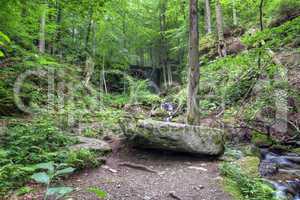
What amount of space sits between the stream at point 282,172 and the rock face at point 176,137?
1.32m

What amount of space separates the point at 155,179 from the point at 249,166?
2230 mm

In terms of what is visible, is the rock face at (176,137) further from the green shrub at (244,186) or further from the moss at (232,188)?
the moss at (232,188)

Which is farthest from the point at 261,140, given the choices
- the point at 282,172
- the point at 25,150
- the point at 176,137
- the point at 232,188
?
the point at 25,150

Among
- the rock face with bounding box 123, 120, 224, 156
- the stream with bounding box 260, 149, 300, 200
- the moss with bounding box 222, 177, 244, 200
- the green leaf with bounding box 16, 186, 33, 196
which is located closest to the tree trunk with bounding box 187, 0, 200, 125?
the rock face with bounding box 123, 120, 224, 156

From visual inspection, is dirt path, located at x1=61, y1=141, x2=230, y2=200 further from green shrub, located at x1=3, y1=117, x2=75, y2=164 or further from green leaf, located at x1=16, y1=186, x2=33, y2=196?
green shrub, located at x1=3, y1=117, x2=75, y2=164

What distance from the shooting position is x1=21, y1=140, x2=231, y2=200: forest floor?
3.98 meters

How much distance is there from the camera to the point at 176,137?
5.77 m

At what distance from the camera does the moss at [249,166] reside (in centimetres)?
501

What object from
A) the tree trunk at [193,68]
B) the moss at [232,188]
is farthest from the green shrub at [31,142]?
the tree trunk at [193,68]

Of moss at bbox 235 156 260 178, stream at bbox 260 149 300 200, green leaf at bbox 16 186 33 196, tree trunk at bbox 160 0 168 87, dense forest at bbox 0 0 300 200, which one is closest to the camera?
green leaf at bbox 16 186 33 196

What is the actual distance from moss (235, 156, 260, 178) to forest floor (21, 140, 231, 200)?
1.85 feet

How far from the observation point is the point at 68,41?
56.1 feet

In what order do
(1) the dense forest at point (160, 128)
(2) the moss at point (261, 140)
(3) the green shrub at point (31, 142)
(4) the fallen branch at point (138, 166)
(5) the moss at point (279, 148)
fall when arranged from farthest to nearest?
(2) the moss at point (261, 140) → (5) the moss at point (279, 148) → (4) the fallen branch at point (138, 166) → (3) the green shrub at point (31, 142) → (1) the dense forest at point (160, 128)

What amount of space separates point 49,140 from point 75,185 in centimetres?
185
